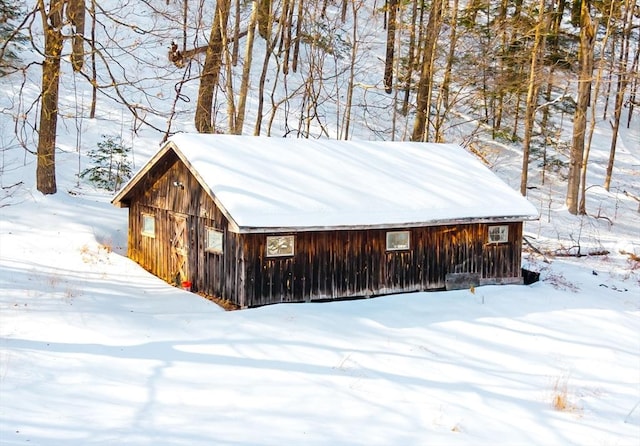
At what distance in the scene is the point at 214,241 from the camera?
1489 centimetres

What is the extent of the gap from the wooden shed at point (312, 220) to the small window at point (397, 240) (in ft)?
0.08

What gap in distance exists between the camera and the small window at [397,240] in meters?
15.7

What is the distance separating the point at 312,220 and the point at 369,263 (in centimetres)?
213

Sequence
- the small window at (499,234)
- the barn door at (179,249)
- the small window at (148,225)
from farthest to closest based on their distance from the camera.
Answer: the small window at (148,225)
the small window at (499,234)
the barn door at (179,249)

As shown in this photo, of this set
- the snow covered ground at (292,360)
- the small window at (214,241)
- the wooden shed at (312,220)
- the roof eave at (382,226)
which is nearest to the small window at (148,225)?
the wooden shed at (312,220)

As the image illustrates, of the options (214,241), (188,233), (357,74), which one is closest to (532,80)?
(357,74)

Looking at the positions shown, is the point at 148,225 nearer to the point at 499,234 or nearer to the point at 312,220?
the point at 312,220

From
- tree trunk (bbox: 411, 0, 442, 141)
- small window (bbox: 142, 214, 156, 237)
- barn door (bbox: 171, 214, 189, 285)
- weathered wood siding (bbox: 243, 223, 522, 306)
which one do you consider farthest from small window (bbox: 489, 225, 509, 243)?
tree trunk (bbox: 411, 0, 442, 141)

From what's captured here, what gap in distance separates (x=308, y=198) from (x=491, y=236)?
546cm

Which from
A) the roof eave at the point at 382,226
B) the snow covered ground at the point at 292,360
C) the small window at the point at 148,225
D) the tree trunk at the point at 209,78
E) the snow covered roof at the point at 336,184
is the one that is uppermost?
the tree trunk at the point at 209,78

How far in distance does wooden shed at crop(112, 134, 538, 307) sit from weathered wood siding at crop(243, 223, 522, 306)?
0.03 meters

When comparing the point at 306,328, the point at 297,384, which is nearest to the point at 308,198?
the point at 306,328

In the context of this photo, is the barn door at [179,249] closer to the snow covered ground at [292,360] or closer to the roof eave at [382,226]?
the snow covered ground at [292,360]

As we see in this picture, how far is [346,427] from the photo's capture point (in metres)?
8.80
